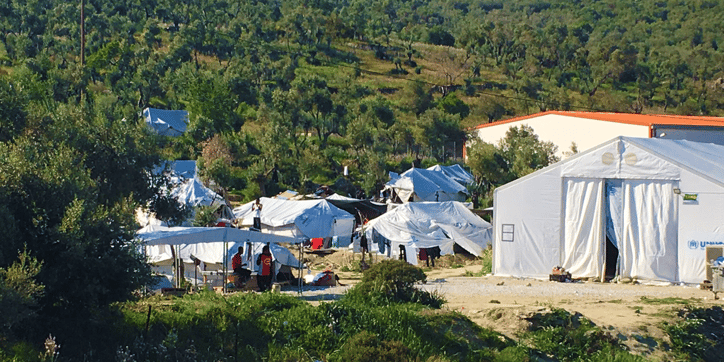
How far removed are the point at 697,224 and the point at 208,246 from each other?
12607 mm

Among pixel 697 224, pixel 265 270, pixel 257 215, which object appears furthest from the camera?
pixel 257 215

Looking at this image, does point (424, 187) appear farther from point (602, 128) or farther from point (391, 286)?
point (391, 286)

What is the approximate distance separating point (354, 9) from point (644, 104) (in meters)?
38.5

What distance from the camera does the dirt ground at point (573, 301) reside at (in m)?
16.6

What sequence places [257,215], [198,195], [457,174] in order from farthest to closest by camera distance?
[457,174] → [198,195] → [257,215]

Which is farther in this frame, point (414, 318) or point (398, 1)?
point (398, 1)

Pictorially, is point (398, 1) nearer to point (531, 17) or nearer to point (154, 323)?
point (531, 17)

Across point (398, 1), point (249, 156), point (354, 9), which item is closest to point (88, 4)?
point (354, 9)

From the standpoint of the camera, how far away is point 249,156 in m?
48.1

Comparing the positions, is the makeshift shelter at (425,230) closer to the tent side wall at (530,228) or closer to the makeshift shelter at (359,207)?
the tent side wall at (530,228)

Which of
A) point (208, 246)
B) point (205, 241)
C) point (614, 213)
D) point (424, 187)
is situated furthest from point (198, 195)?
point (614, 213)

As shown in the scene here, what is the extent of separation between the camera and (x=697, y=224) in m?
21.6

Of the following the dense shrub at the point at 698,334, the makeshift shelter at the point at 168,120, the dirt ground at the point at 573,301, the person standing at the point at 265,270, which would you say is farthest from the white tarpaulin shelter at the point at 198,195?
the dense shrub at the point at 698,334

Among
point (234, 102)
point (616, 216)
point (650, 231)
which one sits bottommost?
point (650, 231)
